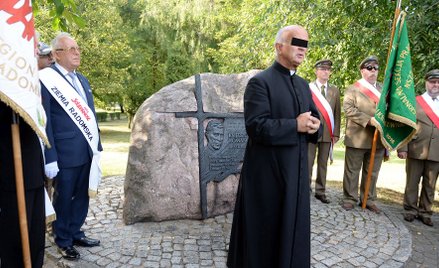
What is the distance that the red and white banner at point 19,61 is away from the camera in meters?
2.23

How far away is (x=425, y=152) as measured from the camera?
191 inches

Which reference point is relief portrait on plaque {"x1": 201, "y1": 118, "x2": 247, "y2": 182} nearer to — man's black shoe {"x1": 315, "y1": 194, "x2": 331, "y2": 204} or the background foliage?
man's black shoe {"x1": 315, "y1": 194, "x2": 331, "y2": 204}

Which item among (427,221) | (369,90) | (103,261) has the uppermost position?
(369,90)

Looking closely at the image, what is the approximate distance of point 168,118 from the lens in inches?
169

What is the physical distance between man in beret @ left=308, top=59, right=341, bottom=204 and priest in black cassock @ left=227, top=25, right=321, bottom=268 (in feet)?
A: 8.90

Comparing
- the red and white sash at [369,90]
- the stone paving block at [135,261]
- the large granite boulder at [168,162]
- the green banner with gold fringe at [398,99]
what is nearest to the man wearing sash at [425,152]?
the green banner with gold fringe at [398,99]

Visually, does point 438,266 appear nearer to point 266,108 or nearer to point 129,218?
point 266,108

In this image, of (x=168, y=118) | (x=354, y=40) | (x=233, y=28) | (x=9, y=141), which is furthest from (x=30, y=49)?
(x=233, y=28)

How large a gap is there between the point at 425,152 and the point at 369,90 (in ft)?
3.73

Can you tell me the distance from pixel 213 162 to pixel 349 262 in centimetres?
191

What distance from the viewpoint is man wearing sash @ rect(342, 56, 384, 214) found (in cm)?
507

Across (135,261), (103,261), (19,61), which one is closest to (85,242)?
(103,261)

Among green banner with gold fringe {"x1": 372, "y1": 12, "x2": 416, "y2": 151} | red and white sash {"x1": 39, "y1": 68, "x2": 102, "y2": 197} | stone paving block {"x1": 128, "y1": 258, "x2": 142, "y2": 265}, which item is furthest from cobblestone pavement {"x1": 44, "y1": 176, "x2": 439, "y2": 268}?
green banner with gold fringe {"x1": 372, "y1": 12, "x2": 416, "y2": 151}

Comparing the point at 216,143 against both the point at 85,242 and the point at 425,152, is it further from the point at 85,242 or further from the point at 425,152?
the point at 425,152
